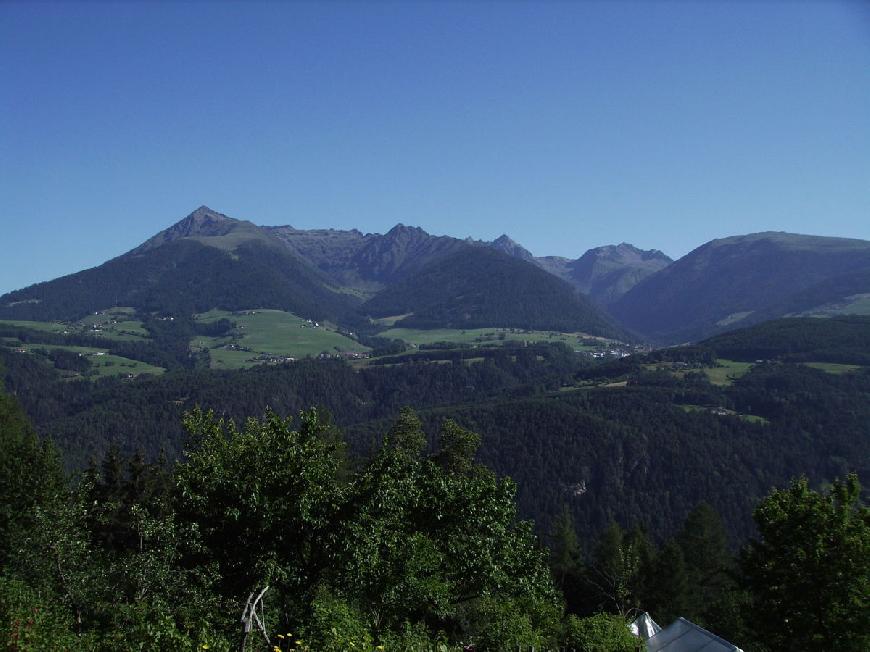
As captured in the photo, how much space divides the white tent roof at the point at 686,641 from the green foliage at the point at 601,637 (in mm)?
4902

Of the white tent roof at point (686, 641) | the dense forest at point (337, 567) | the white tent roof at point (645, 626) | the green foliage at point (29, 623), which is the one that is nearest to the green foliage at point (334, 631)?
the dense forest at point (337, 567)

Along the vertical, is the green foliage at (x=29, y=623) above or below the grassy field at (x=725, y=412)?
above

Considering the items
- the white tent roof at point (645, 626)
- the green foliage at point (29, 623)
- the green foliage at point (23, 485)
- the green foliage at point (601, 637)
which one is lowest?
the white tent roof at point (645, 626)

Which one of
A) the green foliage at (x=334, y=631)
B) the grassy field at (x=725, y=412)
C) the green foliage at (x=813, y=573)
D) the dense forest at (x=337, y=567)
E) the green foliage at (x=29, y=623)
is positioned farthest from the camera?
the grassy field at (x=725, y=412)

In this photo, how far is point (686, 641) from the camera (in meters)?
24.0

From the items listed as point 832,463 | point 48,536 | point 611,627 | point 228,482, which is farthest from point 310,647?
point 832,463

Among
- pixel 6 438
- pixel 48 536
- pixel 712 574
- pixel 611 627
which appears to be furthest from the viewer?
pixel 712 574

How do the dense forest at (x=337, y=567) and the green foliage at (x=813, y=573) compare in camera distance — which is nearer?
the dense forest at (x=337, y=567)

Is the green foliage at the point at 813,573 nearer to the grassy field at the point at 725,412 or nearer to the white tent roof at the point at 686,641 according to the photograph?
the white tent roof at the point at 686,641

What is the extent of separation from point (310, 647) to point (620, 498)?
160 meters

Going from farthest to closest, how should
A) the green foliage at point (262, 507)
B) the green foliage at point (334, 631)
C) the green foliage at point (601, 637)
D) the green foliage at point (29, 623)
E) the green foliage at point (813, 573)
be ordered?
the green foliage at point (813, 573), the green foliage at point (601, 637), the green foliage at point (262, 507), the green foliage at point (29, 623), the green foliage at point (334, 631)

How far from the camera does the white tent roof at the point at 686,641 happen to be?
76.1 ft

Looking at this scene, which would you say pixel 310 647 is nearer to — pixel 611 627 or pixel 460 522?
pixel 460 522

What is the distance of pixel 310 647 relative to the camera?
12.8 m
